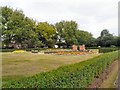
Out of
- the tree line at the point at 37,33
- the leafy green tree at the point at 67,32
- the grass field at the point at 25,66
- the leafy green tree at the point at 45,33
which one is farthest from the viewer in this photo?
the leafy green tree at the point at 67,32

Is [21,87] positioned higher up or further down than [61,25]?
further down

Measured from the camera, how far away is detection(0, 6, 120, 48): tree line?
54625 mm

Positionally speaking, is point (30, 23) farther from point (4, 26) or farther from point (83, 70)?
point (83, 70)

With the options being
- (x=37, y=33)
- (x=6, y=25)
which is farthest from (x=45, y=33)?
(x=6, y=25)

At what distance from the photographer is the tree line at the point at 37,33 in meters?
54.6

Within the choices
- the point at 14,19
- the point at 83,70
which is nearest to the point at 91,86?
the point at 83,70

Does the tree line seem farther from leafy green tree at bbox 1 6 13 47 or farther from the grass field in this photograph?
the grass field

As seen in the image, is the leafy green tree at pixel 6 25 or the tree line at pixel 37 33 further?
the tree line at pixel 37 33

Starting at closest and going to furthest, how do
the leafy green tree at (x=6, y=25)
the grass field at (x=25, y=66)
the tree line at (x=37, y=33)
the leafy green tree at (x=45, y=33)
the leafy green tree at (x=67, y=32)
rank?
the grass field at (x=25, y=66)
the leafy green tree at (x=6, y=25)
the tree line at (x=37, y=33)
the leafy green tree at (x=45, y=33)
the leafy green tree at (x=67, y=32)

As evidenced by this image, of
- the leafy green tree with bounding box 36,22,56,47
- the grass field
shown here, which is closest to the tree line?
the leafy green tree with bounding box 36,22,56,47

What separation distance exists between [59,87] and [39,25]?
55.1m

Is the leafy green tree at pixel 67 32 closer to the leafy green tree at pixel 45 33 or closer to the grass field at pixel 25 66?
the leafy green tree at pixel 45 33

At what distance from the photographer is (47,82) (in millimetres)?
5562

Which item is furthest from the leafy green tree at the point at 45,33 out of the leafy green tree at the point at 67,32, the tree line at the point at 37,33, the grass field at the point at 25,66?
the grass field at the point at 25,66
